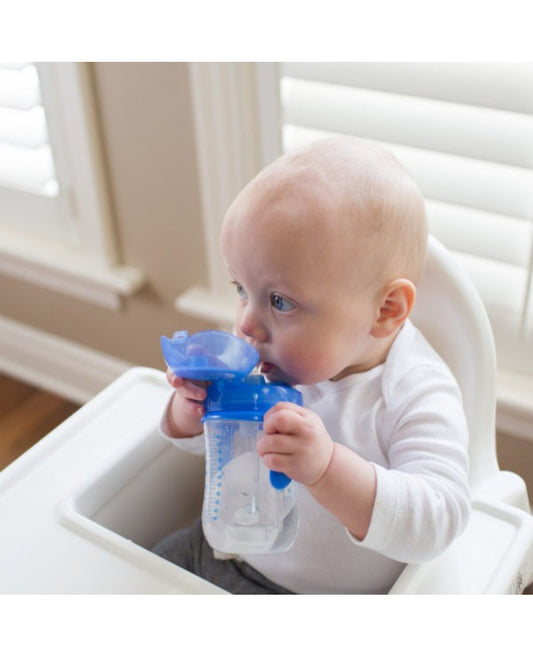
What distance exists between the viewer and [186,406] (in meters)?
0.69

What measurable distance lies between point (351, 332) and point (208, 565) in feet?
1.08

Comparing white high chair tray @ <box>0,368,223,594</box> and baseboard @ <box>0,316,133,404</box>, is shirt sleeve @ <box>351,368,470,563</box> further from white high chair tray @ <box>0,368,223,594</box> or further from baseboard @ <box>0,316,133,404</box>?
baseboard @ <box>0,316,133,404</box>

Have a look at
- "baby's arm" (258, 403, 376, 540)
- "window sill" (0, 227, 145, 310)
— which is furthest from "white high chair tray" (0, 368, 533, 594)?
"window sill" (0, 227, 145, 310)

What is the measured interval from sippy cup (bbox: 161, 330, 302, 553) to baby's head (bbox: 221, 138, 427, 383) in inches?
1.5

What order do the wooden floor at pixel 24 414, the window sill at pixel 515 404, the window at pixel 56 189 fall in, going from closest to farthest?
the window sill at pixel 515 404 → the window at pixel 56 189 → the wooden floor at pixel 24 414

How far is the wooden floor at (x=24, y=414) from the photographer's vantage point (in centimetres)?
169

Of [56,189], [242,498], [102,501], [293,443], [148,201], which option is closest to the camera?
[293,443]

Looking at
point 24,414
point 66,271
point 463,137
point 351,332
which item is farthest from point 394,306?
point 24,414

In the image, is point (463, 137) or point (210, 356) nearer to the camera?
point (210, 356)

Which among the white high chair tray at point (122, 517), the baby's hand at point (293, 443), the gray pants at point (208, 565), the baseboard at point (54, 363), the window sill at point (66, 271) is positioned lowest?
the baseboard at point (54, 363)

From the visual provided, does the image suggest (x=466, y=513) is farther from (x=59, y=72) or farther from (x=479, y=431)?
(x=59, y=72)

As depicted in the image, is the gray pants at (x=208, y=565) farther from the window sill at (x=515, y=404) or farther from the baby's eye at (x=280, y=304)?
the window sill at (x=515, y=404)

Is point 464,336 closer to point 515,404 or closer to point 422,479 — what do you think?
point 422,479

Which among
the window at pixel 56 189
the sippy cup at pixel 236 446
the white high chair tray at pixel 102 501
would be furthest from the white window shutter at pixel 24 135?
the sippy cup at pixel 236 446
